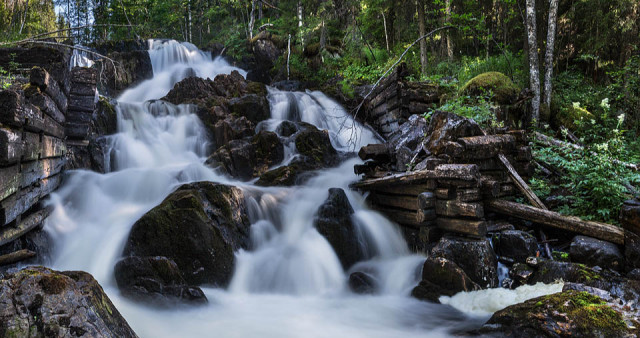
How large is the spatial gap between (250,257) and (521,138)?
5.83m

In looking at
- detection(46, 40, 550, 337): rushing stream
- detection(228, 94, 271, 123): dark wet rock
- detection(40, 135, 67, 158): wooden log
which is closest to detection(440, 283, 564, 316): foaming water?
detection(46, 40, 550, 337): rushing stream

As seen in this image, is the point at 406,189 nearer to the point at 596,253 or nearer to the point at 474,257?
the point at 474,257

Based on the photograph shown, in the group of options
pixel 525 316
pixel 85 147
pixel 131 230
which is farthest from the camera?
pixel 85 147

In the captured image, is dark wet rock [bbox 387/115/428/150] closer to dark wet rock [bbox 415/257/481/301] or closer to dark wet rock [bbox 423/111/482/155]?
dark wet rock [bbox 423/111/482/155]

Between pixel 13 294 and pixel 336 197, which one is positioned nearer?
pixel 13 294

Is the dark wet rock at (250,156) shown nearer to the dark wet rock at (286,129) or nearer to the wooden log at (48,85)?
the dark wet rock at (286,129)

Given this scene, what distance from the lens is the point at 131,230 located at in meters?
6.05

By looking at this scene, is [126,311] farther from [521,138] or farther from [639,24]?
[639,24]

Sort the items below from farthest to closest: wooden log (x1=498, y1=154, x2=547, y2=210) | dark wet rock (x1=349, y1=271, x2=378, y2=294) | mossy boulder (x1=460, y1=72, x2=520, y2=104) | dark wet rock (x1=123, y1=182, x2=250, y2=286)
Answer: mossy boulder (x1=460, y1=72, x2=520, y2=104) → wooden log (x1=498, y1=154, x2=547, y2=210) → dark wet rock (x1=349, y1=271, x2=378, y2=294) → dark wet rock (x1=123, y1=182, x2=250, y2=286)

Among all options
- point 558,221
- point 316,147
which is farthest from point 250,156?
point 558,221

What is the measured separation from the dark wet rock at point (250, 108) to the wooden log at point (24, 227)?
739 centimetres

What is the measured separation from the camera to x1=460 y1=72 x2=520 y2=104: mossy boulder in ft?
30.1

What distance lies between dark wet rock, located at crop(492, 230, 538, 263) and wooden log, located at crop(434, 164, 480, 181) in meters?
1.06

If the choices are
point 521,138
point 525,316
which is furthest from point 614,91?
point 525,316
